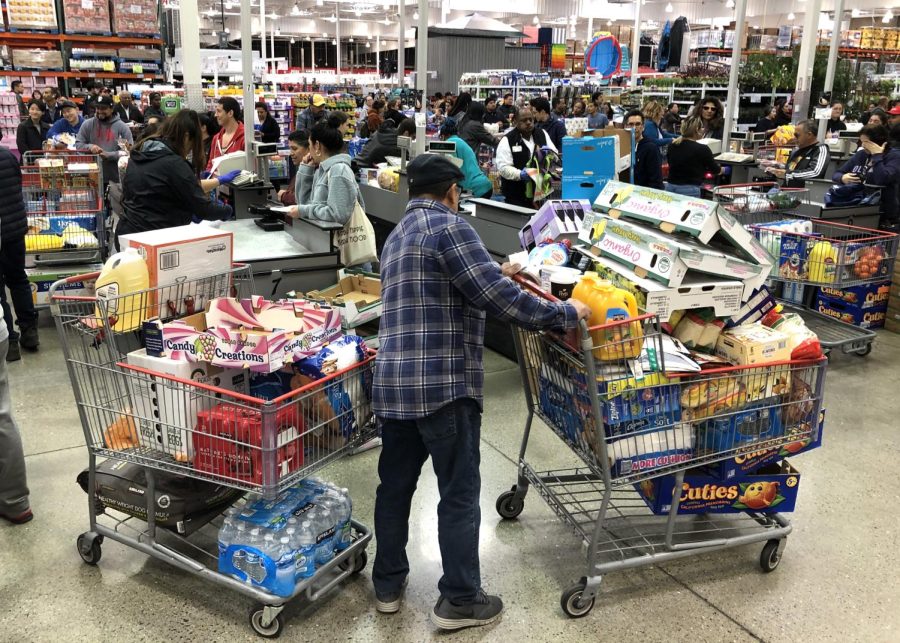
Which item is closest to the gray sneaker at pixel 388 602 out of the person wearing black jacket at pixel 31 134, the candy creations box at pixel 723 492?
the candy creations box at pixel 723 492

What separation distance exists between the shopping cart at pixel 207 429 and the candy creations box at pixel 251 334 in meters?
0.10

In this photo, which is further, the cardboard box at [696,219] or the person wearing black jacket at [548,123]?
the person wearing black jacket at [548,123]

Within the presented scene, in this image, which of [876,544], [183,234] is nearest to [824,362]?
[876,544]

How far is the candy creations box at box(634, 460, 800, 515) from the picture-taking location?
2949 millimetres

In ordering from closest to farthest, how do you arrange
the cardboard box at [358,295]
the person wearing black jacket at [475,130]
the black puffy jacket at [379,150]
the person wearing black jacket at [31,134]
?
1. the cardboard box at [358,295]
2. the black puffy jacket at [379,150]
3. the person wearing black jacket at [475,130]
4. the person wearing black jacket at [31,134]

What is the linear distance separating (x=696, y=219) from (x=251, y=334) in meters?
1.64

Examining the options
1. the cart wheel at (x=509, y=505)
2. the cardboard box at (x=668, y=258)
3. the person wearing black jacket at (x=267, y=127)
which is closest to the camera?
the cardboard box at (x=668, y=258)

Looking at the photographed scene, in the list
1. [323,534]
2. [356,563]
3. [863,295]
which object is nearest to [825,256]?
[863,295]

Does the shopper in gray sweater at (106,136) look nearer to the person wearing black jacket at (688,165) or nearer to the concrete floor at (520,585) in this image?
the concrete floor at (520,585)

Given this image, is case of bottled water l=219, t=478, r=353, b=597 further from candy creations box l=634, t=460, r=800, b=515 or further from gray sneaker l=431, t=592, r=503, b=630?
candy creations box l=634, t=460, r=800, b=515

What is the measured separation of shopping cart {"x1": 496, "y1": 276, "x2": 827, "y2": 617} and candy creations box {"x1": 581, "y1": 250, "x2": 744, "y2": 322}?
0.08m

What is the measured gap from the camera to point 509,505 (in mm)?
3447

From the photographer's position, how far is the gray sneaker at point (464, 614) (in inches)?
106

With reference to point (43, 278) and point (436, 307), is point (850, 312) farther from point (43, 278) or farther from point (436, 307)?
point (43, 278)
